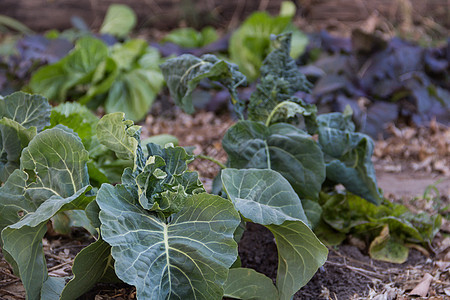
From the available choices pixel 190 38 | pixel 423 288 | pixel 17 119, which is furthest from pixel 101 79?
pixel 423 288

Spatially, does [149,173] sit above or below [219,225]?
above

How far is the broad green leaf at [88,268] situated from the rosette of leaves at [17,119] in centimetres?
49

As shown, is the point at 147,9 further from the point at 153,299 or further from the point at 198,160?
the point at 153,299

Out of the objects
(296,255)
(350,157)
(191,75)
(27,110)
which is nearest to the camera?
(296,255)

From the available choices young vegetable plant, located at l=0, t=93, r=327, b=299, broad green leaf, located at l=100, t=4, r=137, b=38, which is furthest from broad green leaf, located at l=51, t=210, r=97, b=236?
broad green leaf, located at l=100, t=4, r=137, b=38

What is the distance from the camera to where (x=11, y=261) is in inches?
57.7

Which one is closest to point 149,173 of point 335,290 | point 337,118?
point 335,290

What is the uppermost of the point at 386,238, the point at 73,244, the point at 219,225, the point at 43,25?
the point at 219,225

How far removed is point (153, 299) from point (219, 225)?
0.26 m

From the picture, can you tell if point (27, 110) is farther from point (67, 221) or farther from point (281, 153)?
point (281, 153)

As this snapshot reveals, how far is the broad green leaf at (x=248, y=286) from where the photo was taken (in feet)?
4.88

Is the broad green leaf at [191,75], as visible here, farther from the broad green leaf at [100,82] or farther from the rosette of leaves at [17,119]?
the broad green leaf at [100,82]

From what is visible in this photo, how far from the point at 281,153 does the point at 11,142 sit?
94 cm

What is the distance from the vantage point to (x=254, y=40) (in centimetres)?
395
